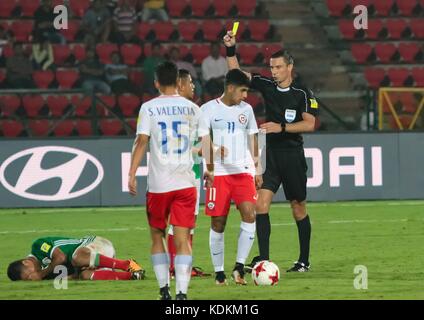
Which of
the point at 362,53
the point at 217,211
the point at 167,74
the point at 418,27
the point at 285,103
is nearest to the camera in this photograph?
the point at 167,74

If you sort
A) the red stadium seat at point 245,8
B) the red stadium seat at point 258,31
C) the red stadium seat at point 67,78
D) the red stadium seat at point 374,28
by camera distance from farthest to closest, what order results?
1. the red stadium seat at point 374,28
2. the red stadium seat at point 245,8
3. the red stadium seat at point 258,31
4. the red stadium seat at point 67,78

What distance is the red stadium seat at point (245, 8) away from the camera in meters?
26.4

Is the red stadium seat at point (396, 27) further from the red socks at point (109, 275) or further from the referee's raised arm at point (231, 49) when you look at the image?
the red socks at point (109, 275)

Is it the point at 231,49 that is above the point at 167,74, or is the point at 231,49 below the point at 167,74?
above

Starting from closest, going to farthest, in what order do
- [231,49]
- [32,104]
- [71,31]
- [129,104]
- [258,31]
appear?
[231,49], [32,104], [129,104], [71,31], [258,31]

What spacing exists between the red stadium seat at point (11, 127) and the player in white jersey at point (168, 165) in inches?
433

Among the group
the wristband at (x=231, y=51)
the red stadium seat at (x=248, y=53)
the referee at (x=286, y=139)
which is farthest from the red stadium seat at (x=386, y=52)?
the wristband at (x=231, y=51)

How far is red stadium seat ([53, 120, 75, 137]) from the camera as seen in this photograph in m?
21.1

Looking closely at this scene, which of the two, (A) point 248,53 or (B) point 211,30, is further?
(B) point 211,30

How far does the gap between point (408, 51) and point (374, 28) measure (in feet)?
3.20

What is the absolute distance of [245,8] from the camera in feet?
86.6

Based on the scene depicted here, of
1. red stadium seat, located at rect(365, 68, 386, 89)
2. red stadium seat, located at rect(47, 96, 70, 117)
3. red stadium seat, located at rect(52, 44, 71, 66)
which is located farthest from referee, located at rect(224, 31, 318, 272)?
red stadium seat, located at rect(365, 68, 386, 89)

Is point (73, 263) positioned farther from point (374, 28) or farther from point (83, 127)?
point (374, 28)

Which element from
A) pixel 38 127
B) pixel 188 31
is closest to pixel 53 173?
pixel 38 127
